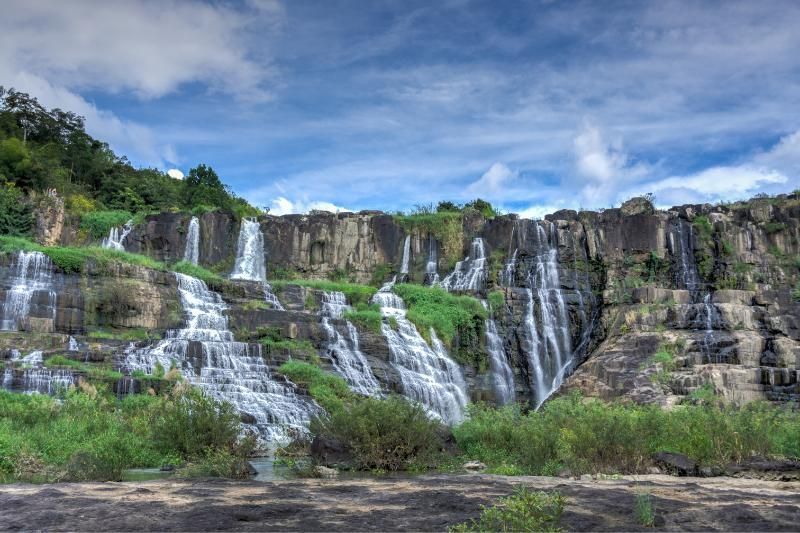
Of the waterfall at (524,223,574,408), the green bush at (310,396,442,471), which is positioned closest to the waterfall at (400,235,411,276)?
the waterfall at (524,223,574,408)

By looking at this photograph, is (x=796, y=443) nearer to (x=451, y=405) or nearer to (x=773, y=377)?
(x=773, y=377)

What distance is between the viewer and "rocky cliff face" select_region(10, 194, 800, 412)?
31.5 meters

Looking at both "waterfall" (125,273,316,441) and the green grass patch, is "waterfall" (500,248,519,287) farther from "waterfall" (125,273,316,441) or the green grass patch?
"waterfall" (125,273,316,441)

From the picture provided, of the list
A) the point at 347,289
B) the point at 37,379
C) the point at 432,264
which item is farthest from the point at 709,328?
the point at 37,379

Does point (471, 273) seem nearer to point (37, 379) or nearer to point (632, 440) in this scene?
point (37, 379)

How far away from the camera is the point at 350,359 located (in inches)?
1310

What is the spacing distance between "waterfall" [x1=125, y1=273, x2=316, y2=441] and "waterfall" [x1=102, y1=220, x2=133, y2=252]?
18.3 meters

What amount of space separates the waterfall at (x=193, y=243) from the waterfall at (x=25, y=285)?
14.1 m

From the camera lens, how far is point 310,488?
1241cm

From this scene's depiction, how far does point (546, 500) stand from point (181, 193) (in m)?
58.1

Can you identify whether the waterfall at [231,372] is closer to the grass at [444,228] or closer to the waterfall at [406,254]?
the waterfall at [406,254]

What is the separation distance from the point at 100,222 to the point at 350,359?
25493 millimetres

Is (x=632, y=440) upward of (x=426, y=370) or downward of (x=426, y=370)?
downward

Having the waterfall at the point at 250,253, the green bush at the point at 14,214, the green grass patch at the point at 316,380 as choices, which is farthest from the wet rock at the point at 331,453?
the green bush at the point at 14,214
